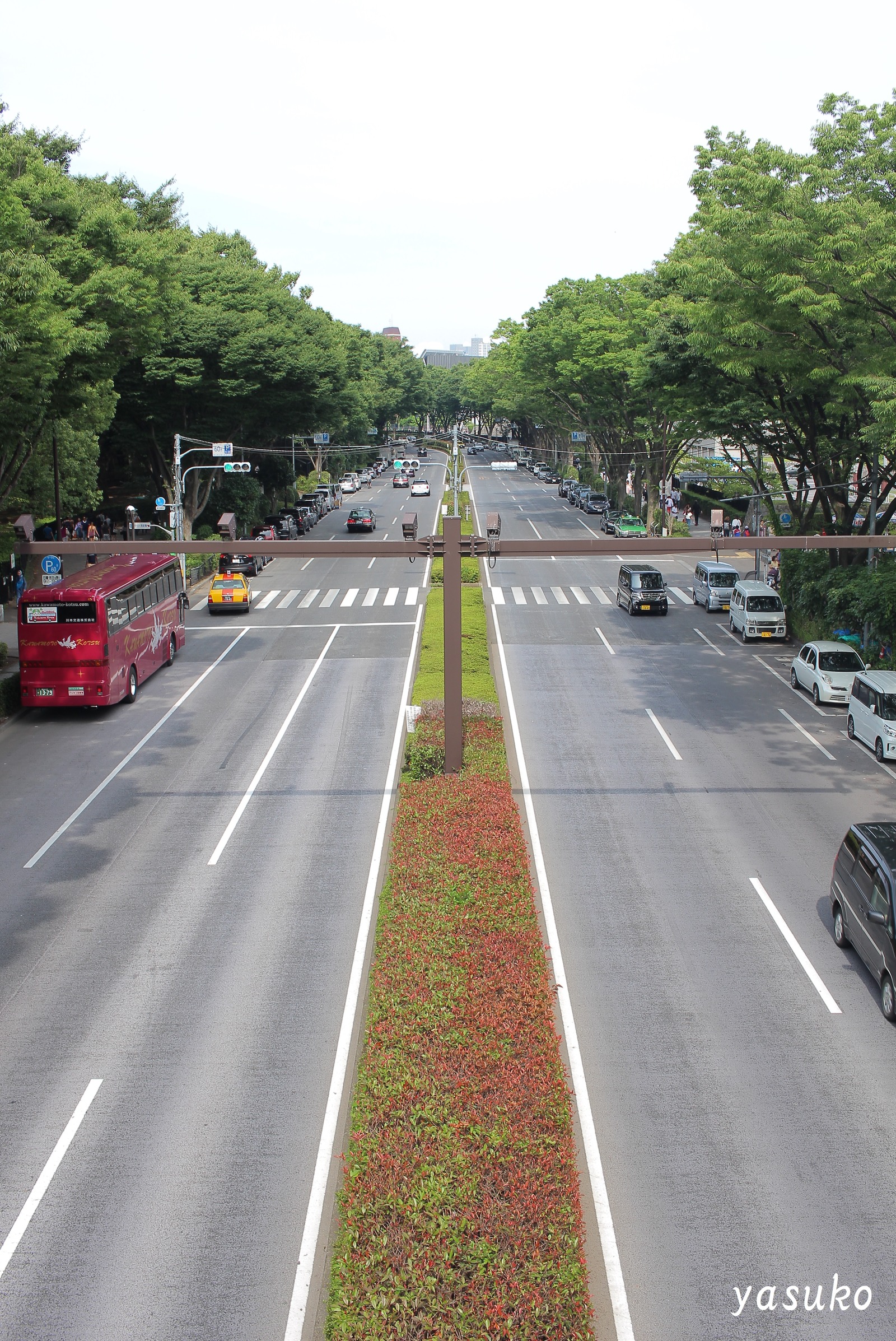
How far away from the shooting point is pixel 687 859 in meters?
20.9

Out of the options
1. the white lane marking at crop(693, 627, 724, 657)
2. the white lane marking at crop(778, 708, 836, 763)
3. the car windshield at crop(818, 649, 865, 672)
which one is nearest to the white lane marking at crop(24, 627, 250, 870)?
the white lane marking at crop(778, 708, 836, 763)

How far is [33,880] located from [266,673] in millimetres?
16721

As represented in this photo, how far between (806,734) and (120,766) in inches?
679

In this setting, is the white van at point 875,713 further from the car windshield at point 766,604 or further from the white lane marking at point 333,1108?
the white lane marking at point 333,1108

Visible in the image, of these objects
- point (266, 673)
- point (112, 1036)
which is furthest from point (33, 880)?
point (266, 673)

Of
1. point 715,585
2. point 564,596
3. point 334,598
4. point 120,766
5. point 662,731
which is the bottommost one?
point 120,766

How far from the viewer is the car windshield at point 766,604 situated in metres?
40.8

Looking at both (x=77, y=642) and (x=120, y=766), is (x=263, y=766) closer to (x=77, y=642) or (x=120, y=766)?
(x=120, y=766)

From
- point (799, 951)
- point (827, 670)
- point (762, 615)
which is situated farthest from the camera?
point (762, 615)

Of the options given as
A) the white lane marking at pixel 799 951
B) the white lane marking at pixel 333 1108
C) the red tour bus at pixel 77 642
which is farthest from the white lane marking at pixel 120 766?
the white lane marking at pixel 799 951

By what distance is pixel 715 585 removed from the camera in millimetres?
47500

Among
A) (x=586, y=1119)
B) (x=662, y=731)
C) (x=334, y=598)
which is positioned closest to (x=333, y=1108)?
(x=586, y=1119)

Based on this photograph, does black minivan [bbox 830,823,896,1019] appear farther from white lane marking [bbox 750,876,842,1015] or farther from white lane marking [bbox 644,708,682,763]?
white lane marking [bbox 644,708,682,763]

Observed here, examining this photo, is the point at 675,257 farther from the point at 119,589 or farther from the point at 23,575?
the point at 23,575
